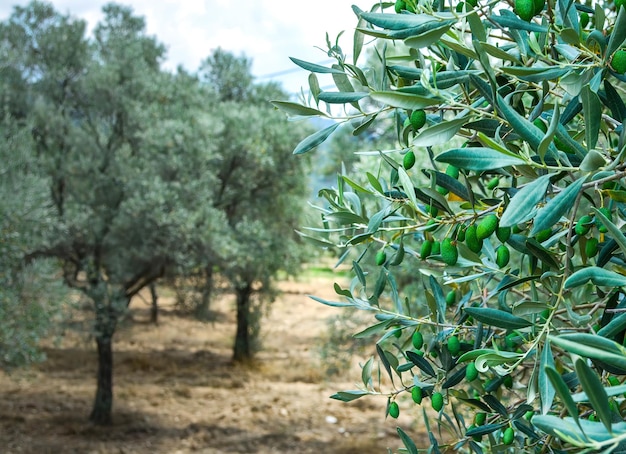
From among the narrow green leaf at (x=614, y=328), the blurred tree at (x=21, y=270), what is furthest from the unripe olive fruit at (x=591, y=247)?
the blurred tree at (x=21, y=270)

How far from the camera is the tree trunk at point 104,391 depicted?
10.3 m

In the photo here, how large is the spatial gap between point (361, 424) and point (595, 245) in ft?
34.1

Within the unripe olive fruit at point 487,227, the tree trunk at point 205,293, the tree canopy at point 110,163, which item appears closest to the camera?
the unripe olive fruit at point 487,227

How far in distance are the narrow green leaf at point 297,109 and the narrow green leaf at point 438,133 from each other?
403mm

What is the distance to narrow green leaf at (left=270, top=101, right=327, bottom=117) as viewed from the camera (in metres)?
1.30

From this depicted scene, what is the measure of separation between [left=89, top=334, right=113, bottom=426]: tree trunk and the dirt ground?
0.69ft

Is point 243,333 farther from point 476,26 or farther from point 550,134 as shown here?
point 550,134

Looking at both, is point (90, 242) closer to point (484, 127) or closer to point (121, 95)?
point (121, 95)

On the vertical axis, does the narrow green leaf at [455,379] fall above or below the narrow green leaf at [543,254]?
below

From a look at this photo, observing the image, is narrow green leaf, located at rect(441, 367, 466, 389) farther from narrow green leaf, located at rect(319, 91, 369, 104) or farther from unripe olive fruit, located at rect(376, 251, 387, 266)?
narrow green leaf, located at rect(319, 91, 369, 104)

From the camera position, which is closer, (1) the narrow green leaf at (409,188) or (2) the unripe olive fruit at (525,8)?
(2) the unripe olive fruit at (525,8)

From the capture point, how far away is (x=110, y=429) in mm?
10188

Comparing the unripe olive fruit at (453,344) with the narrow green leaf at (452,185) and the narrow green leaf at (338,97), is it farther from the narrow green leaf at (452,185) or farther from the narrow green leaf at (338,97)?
the narrow green leaf at (338,97)

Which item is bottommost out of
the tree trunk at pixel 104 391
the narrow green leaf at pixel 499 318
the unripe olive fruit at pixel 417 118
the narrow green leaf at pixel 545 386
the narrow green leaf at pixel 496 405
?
the tree trunk at pixel 104 391
